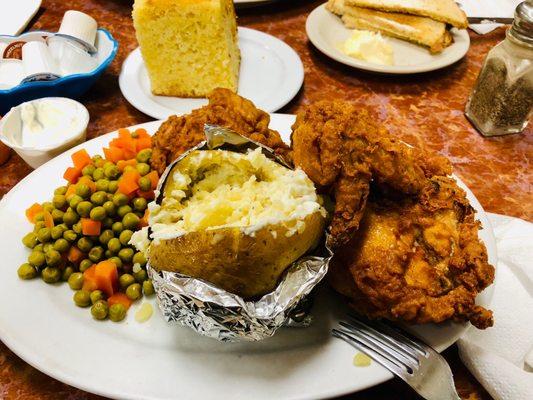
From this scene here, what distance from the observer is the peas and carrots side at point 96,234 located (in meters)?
1.68

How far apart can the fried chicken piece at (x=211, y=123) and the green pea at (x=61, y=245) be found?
0.46 metres

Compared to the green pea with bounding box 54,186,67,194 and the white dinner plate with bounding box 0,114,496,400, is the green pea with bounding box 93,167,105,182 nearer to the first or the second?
the green pea with bounding box 54,186,67,194

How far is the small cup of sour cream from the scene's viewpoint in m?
2.21

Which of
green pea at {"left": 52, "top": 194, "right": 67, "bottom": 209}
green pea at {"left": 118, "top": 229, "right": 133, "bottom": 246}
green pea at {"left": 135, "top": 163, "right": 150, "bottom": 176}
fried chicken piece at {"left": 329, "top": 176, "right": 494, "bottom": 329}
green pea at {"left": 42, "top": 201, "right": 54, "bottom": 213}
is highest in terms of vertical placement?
fried chicken piece at {"left": 329, "top": 176, "right": 494, "bottom": 329}

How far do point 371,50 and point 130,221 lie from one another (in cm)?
204

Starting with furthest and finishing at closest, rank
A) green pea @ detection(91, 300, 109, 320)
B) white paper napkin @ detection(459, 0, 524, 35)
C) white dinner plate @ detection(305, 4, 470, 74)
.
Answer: white paper napkin @ detection(459, 0, 524, 35) < white dinner plate @ detection(305, 4, 470, 74) < green pea @ detection(91, 300, 109, 320)

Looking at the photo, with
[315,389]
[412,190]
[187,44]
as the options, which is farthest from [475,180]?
[187,44]

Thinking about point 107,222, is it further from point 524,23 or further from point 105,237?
point 524,23

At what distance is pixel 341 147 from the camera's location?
147 cm

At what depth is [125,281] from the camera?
1725 mm

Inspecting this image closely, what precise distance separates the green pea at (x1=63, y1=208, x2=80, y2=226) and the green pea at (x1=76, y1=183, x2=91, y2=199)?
0.07m

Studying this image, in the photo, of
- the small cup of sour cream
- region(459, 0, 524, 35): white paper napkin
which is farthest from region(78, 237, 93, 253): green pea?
region(459, 0, 524, 35): white paper napkin

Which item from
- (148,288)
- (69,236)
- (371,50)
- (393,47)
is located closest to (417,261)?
(148,288)

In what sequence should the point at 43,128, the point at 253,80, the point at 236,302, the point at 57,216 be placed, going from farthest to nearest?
the point at 253,80 → the point at 43,128 → the point at 57,216 → the point at 236,302
